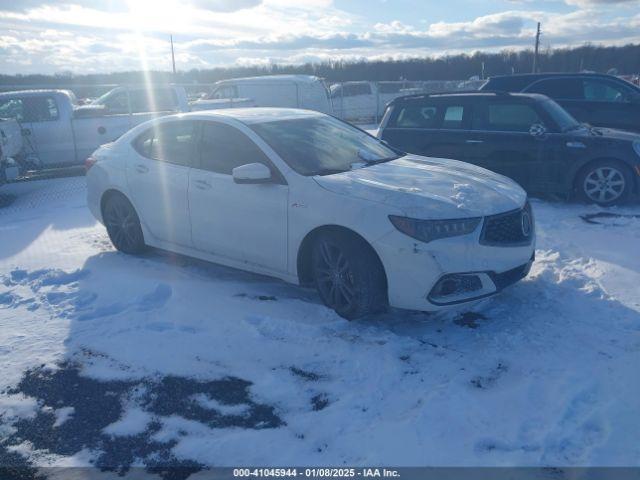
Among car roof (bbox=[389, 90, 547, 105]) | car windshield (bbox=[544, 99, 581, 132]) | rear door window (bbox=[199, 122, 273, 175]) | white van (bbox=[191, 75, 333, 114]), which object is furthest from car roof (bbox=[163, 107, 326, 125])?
white van (bbox=[191, 75, 333, 114])

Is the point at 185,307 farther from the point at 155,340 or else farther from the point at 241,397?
the point at 241,397

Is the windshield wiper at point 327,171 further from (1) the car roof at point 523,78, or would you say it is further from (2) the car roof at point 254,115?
(1) the car roof at point 523,78

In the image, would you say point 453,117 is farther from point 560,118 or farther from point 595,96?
point 595,96

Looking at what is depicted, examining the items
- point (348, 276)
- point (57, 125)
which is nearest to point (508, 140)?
point (348, 276)

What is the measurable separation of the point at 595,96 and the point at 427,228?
30.0 feet

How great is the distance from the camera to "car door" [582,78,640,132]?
36.7 feet

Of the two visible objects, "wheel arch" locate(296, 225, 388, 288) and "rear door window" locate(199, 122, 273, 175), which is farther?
"rear door window" locate(199, 122, 273, 175)

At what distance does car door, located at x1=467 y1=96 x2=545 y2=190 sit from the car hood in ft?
11.2

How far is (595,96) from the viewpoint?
11.5 metres

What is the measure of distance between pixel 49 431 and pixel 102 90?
70.5 feet

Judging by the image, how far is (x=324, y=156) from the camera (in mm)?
5188

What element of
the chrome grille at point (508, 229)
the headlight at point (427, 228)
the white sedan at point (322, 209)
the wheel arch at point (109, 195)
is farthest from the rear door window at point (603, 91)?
the wheel arch at point (109, 195)

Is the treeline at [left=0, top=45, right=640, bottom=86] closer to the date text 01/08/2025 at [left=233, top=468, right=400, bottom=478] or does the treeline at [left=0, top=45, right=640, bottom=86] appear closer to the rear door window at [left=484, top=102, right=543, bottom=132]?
the rear door window at [left=484, top=102, right=543, bottom=132]

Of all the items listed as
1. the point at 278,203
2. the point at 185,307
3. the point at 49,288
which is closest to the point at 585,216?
the point at 278,203
